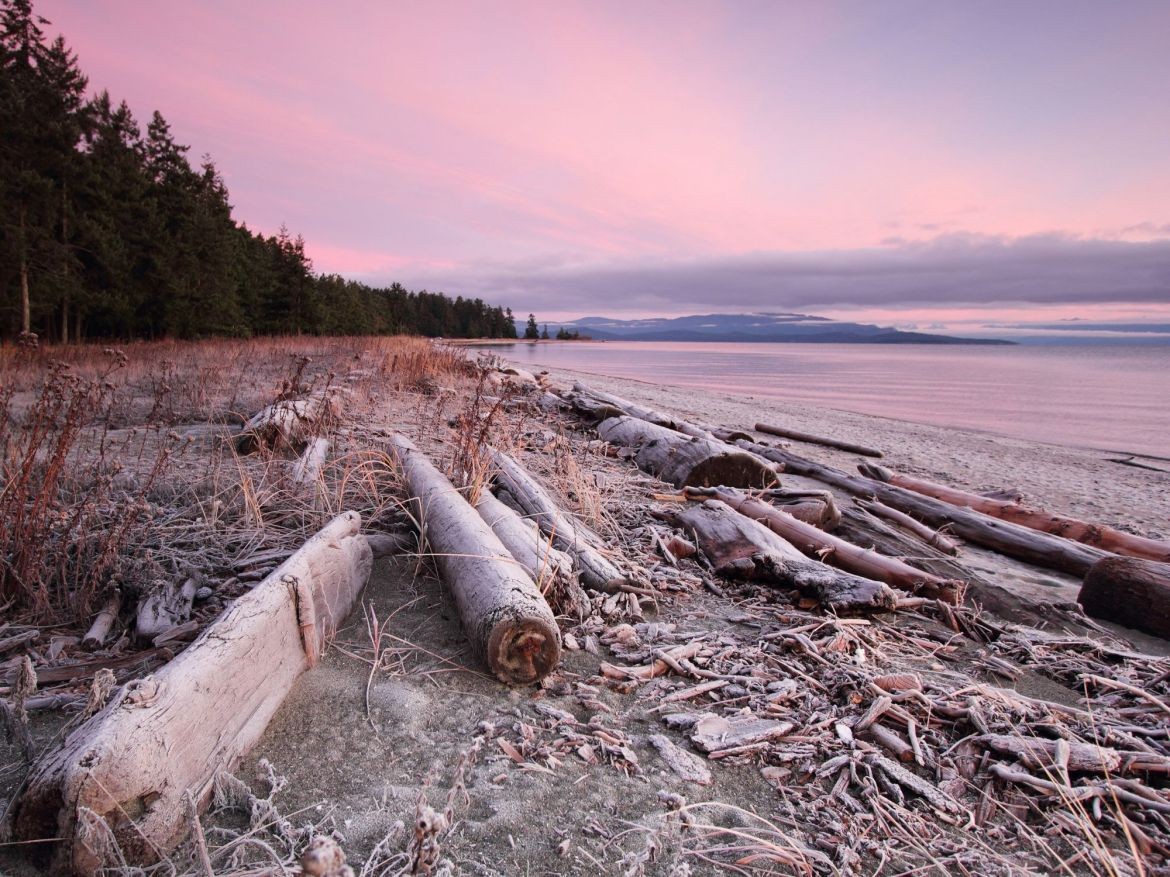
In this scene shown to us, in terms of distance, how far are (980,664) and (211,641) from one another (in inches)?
143

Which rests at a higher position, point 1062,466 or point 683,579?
point 683,579

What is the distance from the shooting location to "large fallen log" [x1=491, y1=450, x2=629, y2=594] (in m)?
3.52

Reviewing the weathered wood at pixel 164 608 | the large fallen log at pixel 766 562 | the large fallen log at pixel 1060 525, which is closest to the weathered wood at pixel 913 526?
the large fallen log at pixel 1060 525

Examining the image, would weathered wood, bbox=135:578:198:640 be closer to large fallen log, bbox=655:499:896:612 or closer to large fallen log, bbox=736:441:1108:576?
large fallen log, bbox=655:499:896:612

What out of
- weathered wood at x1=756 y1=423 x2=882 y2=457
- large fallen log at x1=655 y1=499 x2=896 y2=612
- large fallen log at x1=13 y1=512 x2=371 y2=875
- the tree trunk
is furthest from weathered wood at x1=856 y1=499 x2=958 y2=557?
the tree trunk

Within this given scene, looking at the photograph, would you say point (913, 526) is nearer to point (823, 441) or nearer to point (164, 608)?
point (823, 441)

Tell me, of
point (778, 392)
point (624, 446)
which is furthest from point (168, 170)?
point (624, 446)

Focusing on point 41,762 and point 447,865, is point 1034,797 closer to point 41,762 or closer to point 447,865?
point 447,865

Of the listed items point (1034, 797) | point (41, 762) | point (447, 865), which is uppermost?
point (41, 762)

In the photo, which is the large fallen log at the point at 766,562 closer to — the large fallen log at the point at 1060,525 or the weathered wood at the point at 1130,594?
the weathered wood at the point at 1130,594

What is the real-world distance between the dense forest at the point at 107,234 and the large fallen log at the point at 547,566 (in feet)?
81.1

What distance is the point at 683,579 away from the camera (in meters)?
3.90

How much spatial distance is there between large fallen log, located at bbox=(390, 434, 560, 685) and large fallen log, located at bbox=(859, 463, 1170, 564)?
5.00 meters

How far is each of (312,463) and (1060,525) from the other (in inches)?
267
